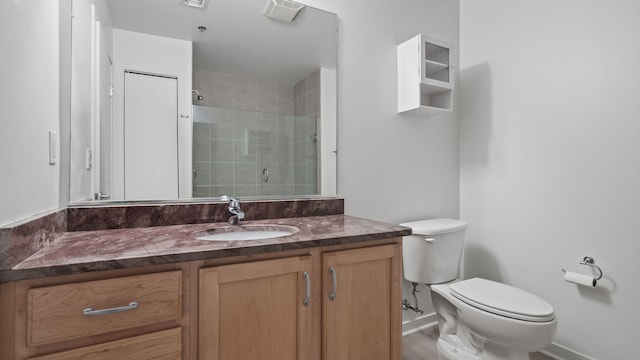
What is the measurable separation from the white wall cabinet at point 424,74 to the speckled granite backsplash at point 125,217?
0.78 meters

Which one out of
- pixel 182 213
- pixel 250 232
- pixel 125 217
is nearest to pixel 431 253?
pixel 250 232

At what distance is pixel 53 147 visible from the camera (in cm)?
100

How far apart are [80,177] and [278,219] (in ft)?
2.72

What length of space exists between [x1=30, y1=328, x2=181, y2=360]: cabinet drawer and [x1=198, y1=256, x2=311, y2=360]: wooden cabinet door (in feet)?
0.24

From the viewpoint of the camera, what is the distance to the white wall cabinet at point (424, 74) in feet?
6.10

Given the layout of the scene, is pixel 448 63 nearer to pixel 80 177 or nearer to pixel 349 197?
pixel 349 197

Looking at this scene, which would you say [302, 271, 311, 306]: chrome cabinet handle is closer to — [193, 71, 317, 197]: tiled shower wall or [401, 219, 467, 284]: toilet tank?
[193, 71, 317, 197]: tiled shower wall

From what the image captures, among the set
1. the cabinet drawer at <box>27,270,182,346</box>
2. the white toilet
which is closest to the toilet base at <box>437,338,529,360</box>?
the white toilet

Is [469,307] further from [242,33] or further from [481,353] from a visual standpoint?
[242,33]

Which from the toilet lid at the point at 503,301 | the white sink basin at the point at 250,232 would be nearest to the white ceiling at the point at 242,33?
the white sink basin at the point at 250,232

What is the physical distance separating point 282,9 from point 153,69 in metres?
0.73

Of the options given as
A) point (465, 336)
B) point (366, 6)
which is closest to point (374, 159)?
point (366, 6)

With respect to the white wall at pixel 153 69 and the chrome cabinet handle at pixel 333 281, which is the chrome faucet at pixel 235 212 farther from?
the chrome cabinet handle at pixel 333 281

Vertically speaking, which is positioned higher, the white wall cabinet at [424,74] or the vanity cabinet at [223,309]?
the white wall cabinet at [424,74]
